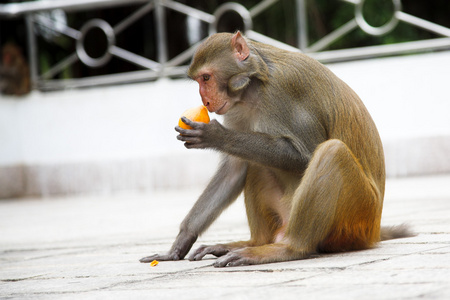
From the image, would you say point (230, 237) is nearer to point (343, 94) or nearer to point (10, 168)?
point (343, 94)

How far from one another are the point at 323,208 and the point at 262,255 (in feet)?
1.14

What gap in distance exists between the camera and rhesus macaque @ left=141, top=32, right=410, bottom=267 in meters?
3.49

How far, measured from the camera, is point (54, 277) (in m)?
3.56

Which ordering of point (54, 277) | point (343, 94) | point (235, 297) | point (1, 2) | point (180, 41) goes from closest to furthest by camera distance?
1. point (235, 297)
2. point (54, 277)
3. point (343, 94)
4. point (180, 41)
5. point (1, 2)

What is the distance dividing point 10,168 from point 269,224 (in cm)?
670

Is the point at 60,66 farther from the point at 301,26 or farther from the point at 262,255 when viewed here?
the point at 262,255

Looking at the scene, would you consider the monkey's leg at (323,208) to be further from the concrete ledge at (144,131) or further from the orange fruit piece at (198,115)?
the concrete ledge at (144,131)

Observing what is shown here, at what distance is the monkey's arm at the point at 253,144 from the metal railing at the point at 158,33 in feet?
16.4

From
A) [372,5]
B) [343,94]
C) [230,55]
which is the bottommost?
[343,94]

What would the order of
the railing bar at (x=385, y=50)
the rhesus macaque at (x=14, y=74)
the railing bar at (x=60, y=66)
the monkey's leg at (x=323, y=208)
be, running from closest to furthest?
the monkey's leg at (x=323, y=208) < the railing bar at (x=385, y=50) < the railing bar at (x=60, y=66) < the rhesus macaque at (x=14, y=74)

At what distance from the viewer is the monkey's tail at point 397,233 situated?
4086 mm

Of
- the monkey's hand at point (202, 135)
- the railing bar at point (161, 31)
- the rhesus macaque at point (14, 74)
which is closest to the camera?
the monkey's hand at point (202, 135)

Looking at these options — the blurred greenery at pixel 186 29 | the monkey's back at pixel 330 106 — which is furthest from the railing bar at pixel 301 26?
the monkey's back at pixel 330 106

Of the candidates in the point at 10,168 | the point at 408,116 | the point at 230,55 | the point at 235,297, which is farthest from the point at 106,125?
the point at 235,297
